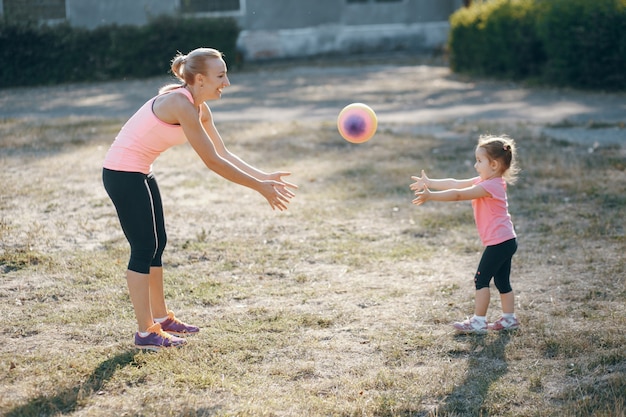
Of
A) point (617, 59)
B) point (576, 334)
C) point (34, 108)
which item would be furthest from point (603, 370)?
point (34, 108)

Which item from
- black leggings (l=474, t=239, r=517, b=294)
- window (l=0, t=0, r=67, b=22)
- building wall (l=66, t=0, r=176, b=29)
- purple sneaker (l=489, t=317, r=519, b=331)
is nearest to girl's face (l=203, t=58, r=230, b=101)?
black leggings (l=474, t=239, r=517, b=294)

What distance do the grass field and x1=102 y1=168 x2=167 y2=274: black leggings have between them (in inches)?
20.2

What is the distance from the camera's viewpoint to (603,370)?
3.84 m

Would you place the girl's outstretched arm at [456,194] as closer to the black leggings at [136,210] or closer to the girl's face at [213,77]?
the girl's face at [213,77]

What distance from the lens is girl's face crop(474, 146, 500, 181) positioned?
4371mm

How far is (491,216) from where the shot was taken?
445cm

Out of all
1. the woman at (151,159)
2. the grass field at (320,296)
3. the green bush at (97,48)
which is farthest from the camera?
the green bush at (97,48)

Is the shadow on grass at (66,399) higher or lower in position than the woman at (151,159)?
lower

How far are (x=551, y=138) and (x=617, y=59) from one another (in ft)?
15.2

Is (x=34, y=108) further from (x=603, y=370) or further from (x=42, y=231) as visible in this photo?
(x=603, y=370)

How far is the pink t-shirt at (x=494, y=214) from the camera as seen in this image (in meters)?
4.37

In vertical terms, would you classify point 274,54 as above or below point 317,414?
above

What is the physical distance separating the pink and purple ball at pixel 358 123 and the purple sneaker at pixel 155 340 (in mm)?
1855

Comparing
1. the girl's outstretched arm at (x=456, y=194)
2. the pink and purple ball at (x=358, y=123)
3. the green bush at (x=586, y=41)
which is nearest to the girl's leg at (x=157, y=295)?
the girl's outstretched arm at (x=456, y=194)
